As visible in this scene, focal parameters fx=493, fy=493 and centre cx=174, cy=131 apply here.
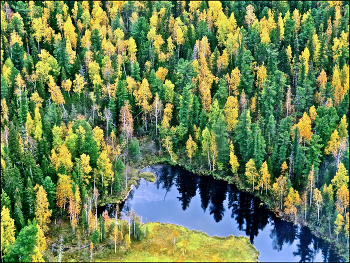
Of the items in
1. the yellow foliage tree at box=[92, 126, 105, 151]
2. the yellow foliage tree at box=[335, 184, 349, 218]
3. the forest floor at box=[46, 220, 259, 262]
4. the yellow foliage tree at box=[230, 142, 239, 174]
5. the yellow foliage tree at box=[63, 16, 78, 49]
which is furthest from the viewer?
the yellow foliage tree at box=[63, 16, 78, 49]

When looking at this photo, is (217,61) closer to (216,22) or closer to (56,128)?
(216,22)

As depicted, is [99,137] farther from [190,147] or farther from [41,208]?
[41,208]

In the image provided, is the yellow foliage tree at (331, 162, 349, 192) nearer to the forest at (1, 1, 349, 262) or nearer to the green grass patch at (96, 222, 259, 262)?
the forest at (1, 1, 349, 262)

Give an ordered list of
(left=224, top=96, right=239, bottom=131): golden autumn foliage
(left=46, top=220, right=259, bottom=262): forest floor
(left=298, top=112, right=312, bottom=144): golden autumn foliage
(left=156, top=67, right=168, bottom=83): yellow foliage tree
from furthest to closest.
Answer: (left=156, top=67, right=168, bottom=83): yellow foliage tree → (left=224, top=96, right=239, bottom=131): golden autumn foliage → (left=298, top=112, right=312, bottom=144): golden autumn foliage → (left=46, top=220, right=259, bottom=262): forest floor

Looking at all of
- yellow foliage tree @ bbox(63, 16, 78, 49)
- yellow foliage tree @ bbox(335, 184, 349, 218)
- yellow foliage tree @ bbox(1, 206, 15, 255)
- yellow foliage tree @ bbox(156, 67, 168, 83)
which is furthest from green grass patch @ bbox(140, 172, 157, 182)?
yellow foliage tree @ bbox(63, 16, 78, 49)

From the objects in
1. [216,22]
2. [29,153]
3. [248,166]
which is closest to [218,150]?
[248,166]

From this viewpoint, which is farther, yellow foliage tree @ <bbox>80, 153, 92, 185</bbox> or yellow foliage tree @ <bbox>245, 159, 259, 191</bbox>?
yellow foliage tree @ <bbox>245, 159, 259, 191</bbox>

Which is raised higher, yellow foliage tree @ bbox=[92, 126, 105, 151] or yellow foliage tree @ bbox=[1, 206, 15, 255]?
yellow foliage tree @ bbox=[92, 126, 105, 151]

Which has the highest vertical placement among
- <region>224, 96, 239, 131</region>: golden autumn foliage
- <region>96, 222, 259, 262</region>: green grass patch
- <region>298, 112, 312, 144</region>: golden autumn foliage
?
<region>224, 96, 239, 131</region>: golden autumn foliage
